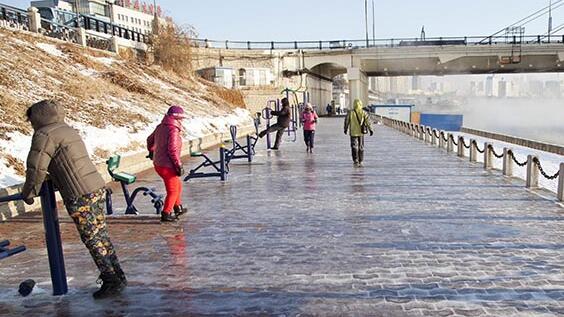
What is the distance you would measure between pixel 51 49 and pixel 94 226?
22.2m

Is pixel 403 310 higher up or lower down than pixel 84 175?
lower down

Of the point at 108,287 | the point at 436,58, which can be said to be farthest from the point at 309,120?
the point at 436,58

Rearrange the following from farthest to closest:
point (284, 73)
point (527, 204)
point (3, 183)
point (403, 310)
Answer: point (284, 73) → point (3, 183) → point (527, 204) → point (403, 310)

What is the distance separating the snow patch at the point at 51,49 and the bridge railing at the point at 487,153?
684 inches

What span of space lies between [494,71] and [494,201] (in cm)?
5411

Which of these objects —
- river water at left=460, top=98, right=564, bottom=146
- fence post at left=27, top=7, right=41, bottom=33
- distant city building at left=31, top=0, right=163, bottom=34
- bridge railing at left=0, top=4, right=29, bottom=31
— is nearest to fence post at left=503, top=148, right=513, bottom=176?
bridge railing at left=0, top=4, right=29, bottom=31

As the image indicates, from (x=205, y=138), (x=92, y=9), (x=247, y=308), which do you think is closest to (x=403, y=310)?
(x=247, y=308)

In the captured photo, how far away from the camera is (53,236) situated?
14.0 ft

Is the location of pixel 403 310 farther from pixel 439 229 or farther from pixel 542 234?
pixel 542 234

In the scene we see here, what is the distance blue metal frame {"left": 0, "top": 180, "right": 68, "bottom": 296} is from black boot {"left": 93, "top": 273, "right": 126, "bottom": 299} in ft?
1.18

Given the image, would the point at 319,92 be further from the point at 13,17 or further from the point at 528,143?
the point at 13,17

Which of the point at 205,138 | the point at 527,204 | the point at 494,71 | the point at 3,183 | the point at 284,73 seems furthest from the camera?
the point at 494,71

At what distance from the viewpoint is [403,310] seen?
3918 millimetres

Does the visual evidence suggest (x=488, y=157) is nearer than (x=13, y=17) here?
Yes
